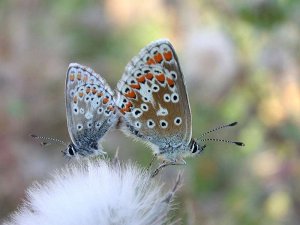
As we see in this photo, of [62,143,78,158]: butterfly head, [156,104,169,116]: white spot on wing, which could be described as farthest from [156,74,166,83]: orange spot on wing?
[62,143,78,158]: butterfly head

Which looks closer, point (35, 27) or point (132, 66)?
point (132, 66)

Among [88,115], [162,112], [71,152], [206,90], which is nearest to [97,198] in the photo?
[71,152]

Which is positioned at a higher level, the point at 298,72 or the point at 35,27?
the point at 35,27

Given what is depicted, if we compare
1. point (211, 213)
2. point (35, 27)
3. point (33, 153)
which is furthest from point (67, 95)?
point (35, 27)

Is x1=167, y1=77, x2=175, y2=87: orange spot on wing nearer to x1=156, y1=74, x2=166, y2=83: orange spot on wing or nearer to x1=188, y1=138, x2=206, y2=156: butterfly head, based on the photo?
x1=156, y1=74, x2=166, y2=83: orange spot on wing

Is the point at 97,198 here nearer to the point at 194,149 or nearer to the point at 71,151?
the point at 71,151

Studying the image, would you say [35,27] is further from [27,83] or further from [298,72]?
[298,72]

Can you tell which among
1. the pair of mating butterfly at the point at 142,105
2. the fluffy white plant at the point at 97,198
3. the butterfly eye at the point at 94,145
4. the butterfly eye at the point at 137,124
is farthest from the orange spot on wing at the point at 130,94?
the fluffy white plant at the point at 97,198
